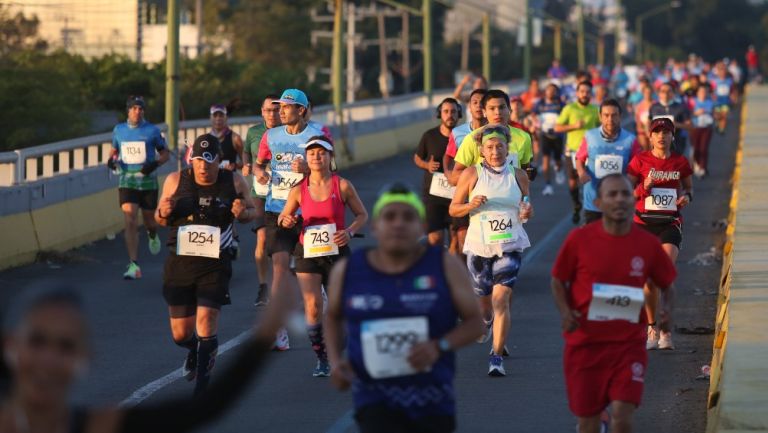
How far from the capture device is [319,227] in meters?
11.7

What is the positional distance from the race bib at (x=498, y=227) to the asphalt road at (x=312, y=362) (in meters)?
0.98

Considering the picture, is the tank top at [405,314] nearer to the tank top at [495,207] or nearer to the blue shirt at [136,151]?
the tank top at [495,207]

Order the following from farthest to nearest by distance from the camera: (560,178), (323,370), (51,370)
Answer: (560,178) < (323,370) < (51,370)

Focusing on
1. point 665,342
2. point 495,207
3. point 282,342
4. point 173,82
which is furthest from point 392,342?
point 173,82

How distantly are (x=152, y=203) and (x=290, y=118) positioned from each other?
5.19m

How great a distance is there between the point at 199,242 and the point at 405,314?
4.29 m

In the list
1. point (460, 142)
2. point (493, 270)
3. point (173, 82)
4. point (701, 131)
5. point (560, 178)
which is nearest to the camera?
point (493, 270)

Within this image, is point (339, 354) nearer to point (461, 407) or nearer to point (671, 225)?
point (461, 407)

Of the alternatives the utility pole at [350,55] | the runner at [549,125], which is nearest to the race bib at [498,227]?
the runner at [549,125]

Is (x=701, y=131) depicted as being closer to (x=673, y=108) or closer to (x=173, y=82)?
(x=673, y=108)

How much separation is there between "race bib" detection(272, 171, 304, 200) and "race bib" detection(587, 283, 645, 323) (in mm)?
5711

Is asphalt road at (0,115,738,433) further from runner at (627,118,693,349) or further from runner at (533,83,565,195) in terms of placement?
runner at (533,83,565,195)

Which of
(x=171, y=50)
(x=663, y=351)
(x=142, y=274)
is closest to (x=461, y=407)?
(x=663, y=351)

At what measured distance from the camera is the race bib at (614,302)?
832cm
